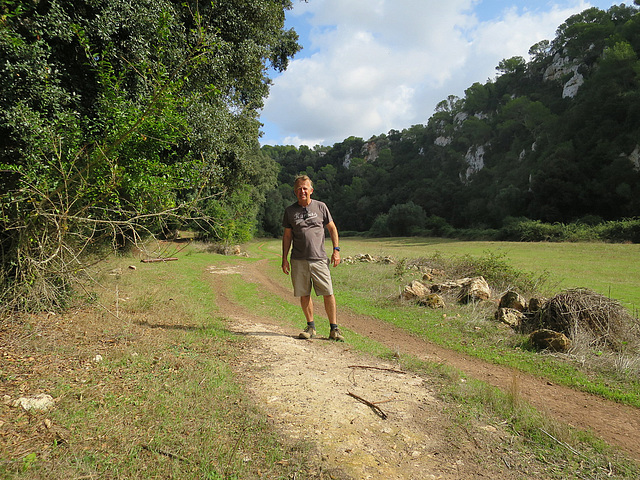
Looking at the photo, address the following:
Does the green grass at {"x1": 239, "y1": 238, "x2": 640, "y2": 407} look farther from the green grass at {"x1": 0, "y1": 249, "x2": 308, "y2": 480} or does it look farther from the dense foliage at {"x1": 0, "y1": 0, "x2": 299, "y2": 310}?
the dense foliage at {"x1": 0, "y1": 0, "x2": 299, "y2": 310}

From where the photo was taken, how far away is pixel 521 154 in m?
65.1

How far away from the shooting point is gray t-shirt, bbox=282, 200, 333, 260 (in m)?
5.60

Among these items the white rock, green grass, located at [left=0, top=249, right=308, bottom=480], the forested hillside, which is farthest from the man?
the forested hillside

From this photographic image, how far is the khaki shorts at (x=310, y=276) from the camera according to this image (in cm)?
563

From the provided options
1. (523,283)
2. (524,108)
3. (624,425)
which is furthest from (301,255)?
(524,108)

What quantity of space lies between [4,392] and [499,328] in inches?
325

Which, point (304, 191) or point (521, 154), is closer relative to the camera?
point (304, 191)

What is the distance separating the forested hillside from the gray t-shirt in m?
44.5

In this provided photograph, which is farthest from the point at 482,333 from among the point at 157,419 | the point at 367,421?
the point at 157,419

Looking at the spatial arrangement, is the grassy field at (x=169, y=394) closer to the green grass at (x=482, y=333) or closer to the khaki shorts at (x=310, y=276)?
the green grass at (x=482, y=333)

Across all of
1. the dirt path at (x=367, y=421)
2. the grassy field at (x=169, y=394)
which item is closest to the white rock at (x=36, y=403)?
the grassy field at (x=169, y=394)

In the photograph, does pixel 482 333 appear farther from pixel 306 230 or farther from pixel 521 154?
pixel 521 154

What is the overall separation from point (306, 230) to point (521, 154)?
72.5m

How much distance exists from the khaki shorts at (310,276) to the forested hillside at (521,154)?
4448 centimetres
